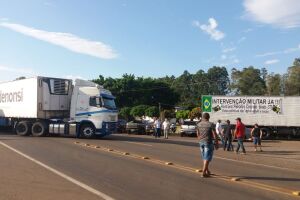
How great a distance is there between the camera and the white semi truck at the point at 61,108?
2798 cm

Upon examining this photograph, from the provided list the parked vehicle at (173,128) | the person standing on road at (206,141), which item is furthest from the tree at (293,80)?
the person standing on road at (206,141)

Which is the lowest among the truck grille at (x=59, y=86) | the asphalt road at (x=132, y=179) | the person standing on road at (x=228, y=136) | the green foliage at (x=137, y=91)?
the asphalt road at (x=132, y=179)

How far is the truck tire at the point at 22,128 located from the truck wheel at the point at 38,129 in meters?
0.61

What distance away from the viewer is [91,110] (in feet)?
92.0

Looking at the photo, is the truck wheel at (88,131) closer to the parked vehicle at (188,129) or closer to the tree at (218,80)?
the parked vehicle at (188,129)

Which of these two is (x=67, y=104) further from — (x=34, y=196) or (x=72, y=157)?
(x=34, y=196)

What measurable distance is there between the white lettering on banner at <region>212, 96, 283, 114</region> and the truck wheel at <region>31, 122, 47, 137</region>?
16.6 metres

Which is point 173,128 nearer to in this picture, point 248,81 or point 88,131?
point 88,131

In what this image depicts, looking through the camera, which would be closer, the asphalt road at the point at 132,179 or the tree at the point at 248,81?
the asphalt road at the point at 132,179

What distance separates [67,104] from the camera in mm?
29828

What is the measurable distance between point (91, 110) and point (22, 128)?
5.63 meters

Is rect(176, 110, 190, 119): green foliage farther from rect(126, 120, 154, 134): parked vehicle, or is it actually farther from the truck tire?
the truck tire

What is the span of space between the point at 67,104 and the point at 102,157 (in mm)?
14318

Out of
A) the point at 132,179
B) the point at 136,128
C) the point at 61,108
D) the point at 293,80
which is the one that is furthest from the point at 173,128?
the point at 293,80
